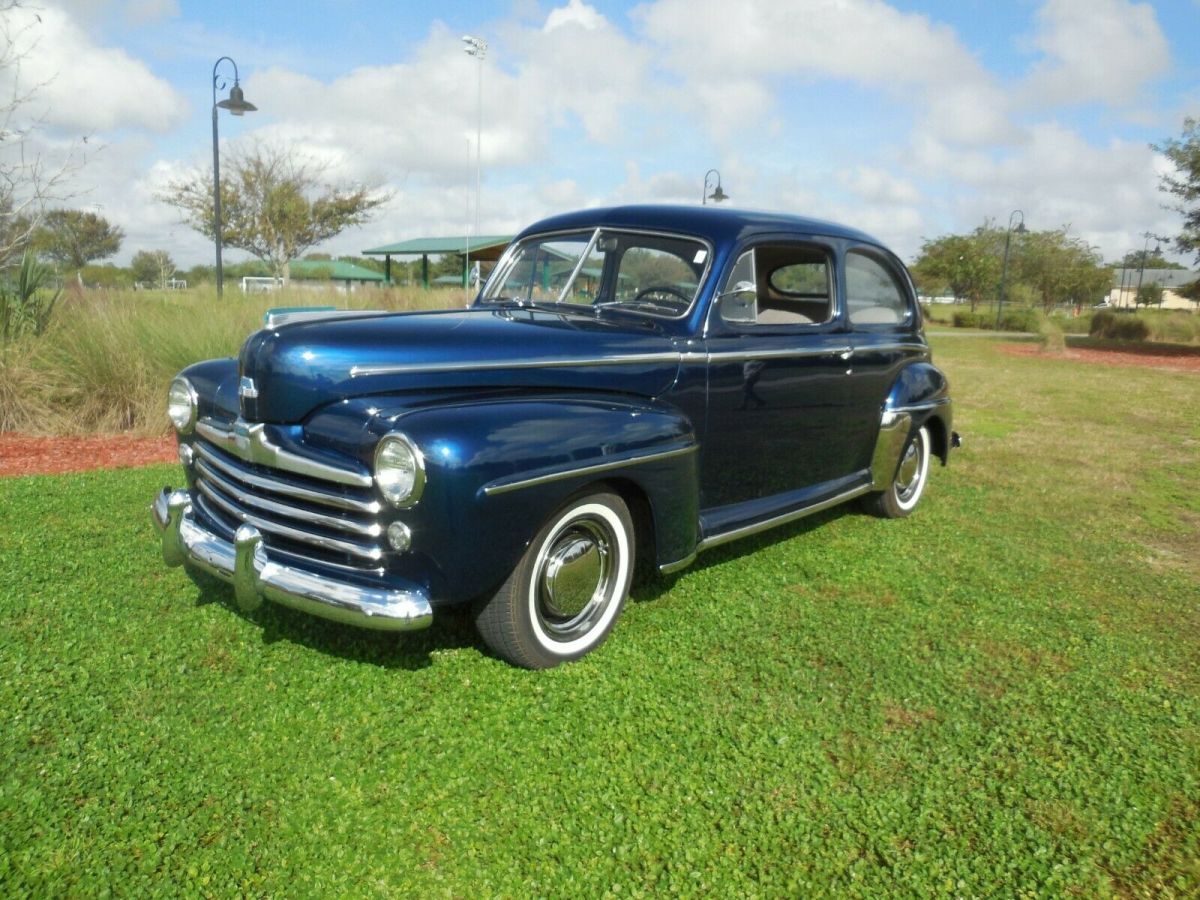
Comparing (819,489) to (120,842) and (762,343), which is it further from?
(120,842)

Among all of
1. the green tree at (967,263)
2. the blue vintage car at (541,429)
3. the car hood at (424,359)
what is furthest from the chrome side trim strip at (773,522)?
the green tree at (967,263)

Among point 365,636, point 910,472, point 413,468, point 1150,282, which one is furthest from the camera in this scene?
point 1150,282

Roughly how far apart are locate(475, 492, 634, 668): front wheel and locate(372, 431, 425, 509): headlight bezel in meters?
0.48

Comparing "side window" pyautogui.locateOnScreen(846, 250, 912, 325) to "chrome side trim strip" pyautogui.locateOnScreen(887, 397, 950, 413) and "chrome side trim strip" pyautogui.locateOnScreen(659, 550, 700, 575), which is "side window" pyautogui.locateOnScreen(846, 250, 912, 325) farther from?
"chrome side trim strip" pyautogui.locateOnScreen(659, 550, 700, 575)

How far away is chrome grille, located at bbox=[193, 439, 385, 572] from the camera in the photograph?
2652 mm

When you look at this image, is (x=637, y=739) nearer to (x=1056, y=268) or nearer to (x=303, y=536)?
(x=303, y=536)

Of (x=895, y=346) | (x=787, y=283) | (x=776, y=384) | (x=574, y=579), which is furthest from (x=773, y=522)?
(x=895, y=346)

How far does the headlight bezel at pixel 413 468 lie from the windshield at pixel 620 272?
156 centimetres

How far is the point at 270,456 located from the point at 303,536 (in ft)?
0.96

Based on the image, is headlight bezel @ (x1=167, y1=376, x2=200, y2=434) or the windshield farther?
the windshield

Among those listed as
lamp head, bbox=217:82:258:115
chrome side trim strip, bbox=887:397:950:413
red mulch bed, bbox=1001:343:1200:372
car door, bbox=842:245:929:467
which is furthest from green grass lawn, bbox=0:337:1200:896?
red mulch bed, bbox=1001:343:1200:372

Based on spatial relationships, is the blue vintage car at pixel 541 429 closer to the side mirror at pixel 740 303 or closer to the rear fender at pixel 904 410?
the side mirror at pixel 740 303

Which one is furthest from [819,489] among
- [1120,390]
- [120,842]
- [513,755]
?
[1120,390]

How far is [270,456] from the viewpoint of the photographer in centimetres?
281
